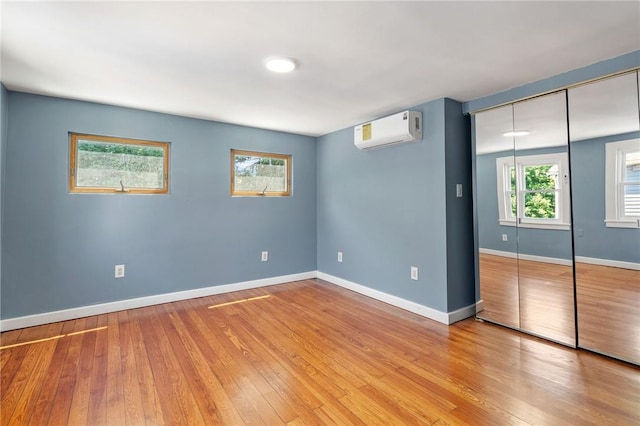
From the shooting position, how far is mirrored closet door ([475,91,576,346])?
2.40 m

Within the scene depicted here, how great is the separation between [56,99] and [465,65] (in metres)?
3.67

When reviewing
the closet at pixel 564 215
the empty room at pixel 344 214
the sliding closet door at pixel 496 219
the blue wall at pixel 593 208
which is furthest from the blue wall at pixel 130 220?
the blue wall at pixel 593 208

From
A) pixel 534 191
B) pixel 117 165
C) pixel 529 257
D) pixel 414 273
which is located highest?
pixel 117 165

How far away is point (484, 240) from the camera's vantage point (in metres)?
2.88

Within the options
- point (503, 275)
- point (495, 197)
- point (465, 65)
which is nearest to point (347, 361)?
point (503, 275)

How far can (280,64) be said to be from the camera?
2.11 m

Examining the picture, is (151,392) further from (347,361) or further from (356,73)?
(356,73)

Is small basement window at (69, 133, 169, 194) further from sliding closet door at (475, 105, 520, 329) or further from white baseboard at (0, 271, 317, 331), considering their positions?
sliding closet door at (475, 105, 520, 329)

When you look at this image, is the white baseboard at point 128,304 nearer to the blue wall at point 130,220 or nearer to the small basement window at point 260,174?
the blue wall at point 130,220

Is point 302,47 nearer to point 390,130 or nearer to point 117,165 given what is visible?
point 390,130

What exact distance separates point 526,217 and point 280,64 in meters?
2.48

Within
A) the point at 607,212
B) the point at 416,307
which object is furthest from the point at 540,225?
the point at 416,307

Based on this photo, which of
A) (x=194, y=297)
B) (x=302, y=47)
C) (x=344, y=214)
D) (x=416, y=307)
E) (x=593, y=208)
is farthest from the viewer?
(x=344, y=214)

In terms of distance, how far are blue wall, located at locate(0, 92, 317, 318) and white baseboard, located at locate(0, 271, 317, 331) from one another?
0.19ft
